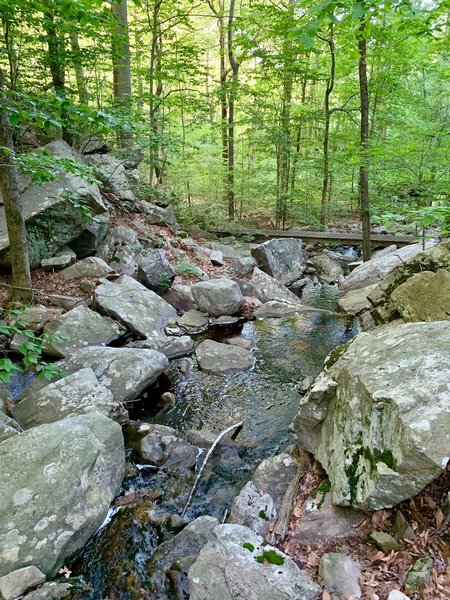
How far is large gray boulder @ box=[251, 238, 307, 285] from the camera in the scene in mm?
11117

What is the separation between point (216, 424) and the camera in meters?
4.89

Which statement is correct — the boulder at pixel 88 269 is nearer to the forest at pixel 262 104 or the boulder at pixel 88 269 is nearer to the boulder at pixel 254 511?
the forest at pixel 262 104

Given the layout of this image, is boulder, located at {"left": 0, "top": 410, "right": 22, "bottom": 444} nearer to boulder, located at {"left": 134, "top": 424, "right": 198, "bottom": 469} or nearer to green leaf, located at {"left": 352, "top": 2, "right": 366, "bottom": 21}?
boulder, located at {"left": 134, "top": 424, "right": 198, "bottom": 469}

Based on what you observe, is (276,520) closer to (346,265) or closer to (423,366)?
(423,366)

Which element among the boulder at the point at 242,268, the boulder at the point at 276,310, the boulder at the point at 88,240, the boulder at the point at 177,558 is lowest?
the boulder at the point at 177,558

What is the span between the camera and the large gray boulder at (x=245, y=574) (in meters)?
2.24

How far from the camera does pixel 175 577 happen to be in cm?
278

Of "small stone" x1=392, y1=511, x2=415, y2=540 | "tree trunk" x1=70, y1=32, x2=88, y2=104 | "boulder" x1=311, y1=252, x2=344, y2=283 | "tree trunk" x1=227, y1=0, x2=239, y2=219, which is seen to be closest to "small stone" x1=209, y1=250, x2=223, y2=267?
"boulder" x1=311, y1=252, x2=344, y2=283

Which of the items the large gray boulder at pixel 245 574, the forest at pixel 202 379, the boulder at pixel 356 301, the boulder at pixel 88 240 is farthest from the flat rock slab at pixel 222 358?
the large gray boulder at pixel 245 574

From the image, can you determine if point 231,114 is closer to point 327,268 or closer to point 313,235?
point 313,235

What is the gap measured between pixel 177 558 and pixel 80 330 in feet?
13.9

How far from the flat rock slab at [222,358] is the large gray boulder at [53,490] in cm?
268

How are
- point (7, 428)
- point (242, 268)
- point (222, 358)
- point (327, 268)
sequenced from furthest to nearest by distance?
point (327, 268)
point (242, 268)
point (222, 358)
point (7, 428)

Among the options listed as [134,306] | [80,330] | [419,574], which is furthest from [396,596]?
[134,306]
